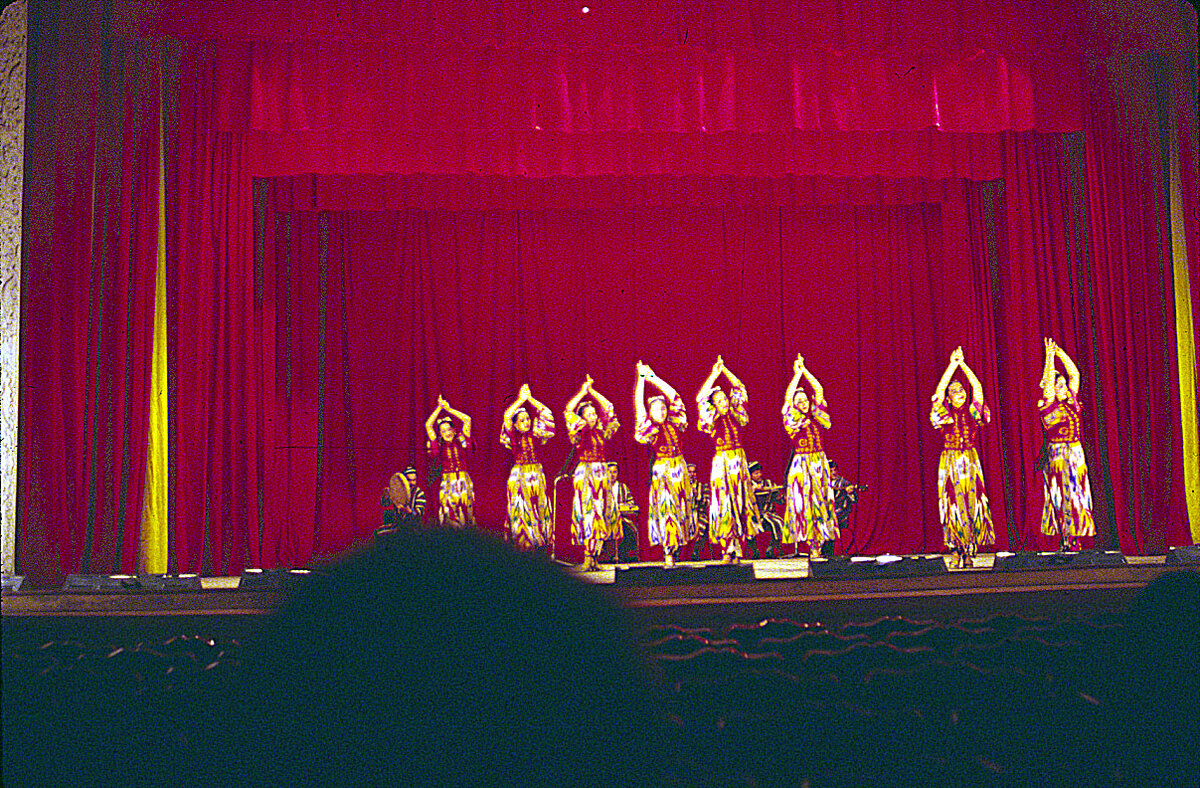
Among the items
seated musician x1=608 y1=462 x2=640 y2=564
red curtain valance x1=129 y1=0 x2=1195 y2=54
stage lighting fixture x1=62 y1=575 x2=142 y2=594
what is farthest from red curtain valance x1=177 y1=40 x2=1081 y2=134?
stage lighting fixture x1=62 y1=575 x2=142 y2=594

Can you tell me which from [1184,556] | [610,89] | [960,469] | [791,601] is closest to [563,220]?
[610,89]

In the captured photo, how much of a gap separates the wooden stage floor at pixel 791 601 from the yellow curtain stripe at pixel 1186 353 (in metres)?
1.58

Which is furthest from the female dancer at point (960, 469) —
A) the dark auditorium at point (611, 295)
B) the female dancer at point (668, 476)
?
the female dancer at point (668, 476)

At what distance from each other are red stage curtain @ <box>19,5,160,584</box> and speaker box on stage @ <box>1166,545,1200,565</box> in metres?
5.33

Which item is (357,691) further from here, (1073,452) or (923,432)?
(923,432)

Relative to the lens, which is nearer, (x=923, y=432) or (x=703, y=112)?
(x=703, y=112)

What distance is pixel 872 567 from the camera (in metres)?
5.48

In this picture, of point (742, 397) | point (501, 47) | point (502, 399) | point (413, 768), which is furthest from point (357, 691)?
point (502, 399)

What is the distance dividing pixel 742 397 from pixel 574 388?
1.66 m

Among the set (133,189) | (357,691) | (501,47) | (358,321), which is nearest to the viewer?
(357,691)

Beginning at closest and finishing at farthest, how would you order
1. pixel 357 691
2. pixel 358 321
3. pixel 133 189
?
1. pixel 357 691
2. pixel 133 189
3. pixel 358 321

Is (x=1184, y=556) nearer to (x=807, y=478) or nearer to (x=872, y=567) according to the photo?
(x=872, y=567)

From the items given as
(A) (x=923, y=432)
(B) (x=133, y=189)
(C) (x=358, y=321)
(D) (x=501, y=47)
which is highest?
(D) (x=501, y=47)

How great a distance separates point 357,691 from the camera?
1.84 feet
